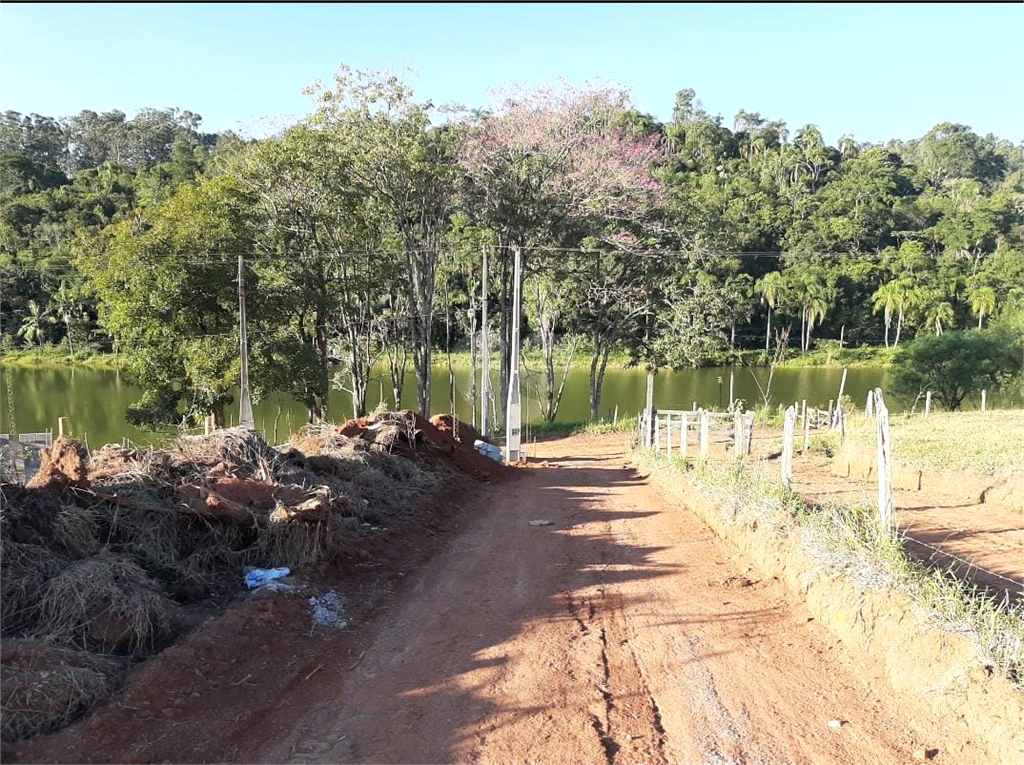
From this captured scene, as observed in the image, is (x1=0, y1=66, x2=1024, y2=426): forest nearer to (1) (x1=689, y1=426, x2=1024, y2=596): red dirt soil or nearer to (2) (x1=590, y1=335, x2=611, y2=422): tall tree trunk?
(2) (x1=590, y1=335, x2=611, y2=422): tall tree trunk

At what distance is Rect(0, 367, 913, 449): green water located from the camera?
110 ft

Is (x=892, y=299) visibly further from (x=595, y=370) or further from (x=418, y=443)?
(x=418, y=443)

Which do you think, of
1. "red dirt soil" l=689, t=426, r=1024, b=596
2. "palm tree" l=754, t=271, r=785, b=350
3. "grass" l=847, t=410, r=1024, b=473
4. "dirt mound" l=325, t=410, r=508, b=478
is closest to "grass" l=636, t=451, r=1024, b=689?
"red dirt soil" l=689, t=426, r=1024, b=596

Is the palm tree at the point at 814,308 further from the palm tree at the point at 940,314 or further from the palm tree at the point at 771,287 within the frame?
the palm tree at the point at 940,314

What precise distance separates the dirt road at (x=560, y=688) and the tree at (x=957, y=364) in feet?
104

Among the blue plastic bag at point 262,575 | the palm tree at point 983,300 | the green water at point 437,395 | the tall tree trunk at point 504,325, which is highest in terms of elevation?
the palm tree at point 983,300

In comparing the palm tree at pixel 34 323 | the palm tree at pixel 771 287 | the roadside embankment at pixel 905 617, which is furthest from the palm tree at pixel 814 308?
Answer: the palm tree at pixel 34 323

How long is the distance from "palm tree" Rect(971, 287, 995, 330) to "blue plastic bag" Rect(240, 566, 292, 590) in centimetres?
6129

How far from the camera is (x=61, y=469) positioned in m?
6.43

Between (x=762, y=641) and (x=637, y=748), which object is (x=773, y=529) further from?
(x=637, y=748)

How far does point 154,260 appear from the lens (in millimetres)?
20406

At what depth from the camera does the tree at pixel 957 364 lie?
33.1 m

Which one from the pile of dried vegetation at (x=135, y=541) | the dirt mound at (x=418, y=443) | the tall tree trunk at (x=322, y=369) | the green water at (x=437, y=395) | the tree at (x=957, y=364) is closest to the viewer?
the pile of dried vegetation at (x=135, y=541)

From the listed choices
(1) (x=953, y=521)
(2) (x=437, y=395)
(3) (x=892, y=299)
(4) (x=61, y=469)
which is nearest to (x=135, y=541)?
(4) (x=61, y=469)
